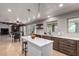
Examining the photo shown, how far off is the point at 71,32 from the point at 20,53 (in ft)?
4.62

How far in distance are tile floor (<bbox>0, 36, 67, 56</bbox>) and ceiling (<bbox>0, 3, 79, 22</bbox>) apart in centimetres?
52

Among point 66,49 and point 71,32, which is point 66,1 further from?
point 66,49

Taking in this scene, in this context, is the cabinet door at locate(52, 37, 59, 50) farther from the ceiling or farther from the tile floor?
the ceiling

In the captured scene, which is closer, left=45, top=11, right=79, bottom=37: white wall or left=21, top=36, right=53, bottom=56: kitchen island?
left=21, top=36, right=53, bottom=56: kitchen island

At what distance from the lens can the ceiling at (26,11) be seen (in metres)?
2.29

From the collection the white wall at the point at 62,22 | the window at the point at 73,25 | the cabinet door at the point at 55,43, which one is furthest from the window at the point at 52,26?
the window at the point at 73,25

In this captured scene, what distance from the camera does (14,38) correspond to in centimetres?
265

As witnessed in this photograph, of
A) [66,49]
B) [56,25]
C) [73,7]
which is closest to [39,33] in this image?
[56,25]

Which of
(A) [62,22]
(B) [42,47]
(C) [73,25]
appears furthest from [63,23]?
(B) [42,47]

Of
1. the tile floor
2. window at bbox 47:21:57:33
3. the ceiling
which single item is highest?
the ceiling

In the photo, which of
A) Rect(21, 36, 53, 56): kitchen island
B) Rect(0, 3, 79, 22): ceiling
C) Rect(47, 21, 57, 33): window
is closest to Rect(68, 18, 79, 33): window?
Rect(0, 3, 79, 22): ceiling

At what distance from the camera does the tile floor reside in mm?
2417

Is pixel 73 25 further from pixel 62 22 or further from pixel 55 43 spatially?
pixel 55 43

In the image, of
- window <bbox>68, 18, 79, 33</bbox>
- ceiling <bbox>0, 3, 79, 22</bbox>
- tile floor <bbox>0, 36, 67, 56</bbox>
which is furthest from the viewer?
window <bbox>68, 18, 79, 33</bbox>
